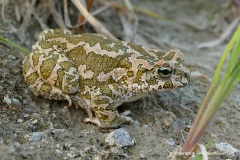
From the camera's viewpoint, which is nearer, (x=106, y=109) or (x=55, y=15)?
(x=106, y=109)

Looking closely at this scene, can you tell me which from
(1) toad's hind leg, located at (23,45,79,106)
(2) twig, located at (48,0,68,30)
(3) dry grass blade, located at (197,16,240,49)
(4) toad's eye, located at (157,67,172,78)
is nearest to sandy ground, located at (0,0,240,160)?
(1) toad's hind leg, located at (23,45,79,106)

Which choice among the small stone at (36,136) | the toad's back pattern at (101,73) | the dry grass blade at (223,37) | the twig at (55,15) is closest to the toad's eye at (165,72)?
the toad's back pattern at (101,73)

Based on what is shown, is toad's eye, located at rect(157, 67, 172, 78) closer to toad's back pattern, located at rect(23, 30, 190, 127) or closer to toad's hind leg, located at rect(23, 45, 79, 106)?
toad's back pattern, located at rect(23, 30, 190, 127)

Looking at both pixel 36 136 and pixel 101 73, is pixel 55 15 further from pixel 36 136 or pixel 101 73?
pixel 36 136

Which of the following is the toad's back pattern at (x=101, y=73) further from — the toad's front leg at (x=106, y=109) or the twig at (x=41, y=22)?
the twig at (x=41, y=22)

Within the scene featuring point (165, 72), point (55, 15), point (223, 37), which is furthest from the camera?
point (223, 37)

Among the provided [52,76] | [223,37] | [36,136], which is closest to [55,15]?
[52,76]

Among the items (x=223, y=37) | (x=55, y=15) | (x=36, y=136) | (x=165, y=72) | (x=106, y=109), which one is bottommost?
(x=36, y=136)
